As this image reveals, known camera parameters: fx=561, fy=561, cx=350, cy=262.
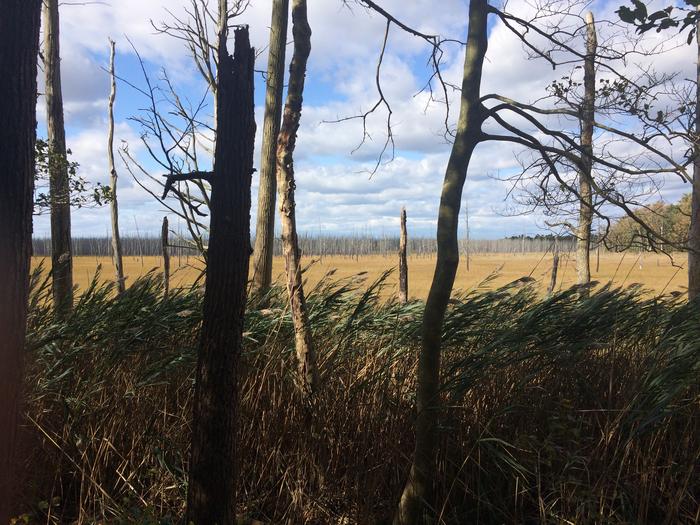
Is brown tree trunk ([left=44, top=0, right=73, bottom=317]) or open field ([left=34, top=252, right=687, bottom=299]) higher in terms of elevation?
brown tree trunk ([left=44, top=0, right=73, bottom=317])

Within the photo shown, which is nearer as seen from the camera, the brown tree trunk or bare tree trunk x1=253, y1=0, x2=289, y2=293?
bare tree trunk x1=253, y1=0, x2=289, y2=293

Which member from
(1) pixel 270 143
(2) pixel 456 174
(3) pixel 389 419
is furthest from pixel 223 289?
(1) pixel 270 143

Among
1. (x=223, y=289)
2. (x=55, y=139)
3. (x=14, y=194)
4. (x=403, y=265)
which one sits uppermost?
(x=55, y=139)

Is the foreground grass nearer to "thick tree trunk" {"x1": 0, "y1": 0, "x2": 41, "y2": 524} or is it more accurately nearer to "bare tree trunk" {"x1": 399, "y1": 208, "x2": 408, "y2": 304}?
"thick tree trunk" {"x1": 0, "y1": 0, "x2": 41, "y2": 524}

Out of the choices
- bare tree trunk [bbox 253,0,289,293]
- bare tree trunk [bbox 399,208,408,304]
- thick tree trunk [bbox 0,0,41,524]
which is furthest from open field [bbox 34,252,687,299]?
thick tree trunk [bbox 0,0,41,524]

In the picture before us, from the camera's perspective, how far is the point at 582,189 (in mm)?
9016

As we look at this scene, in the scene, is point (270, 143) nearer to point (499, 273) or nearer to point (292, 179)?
point (292, 179)

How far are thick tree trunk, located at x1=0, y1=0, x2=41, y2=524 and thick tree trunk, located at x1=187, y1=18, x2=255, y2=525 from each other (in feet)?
2.40

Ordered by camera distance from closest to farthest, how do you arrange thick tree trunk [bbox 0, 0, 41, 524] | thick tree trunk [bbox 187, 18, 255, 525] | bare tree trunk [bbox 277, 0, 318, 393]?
thick tree trunk [bbox 0, 0, 41, 524] → thick tree trunk [bbox 187, 18, 255, 525] → bare tree trunk [bbox 277, 0, 318, 393]

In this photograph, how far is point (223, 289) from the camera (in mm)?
2527

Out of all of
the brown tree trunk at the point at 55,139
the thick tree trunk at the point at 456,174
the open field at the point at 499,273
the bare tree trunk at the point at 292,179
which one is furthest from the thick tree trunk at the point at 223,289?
the brown tree trunk at the point at 55,139

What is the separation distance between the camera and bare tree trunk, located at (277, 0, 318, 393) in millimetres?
3596

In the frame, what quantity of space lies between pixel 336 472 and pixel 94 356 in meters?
1.95

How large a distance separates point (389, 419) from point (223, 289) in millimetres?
1542
